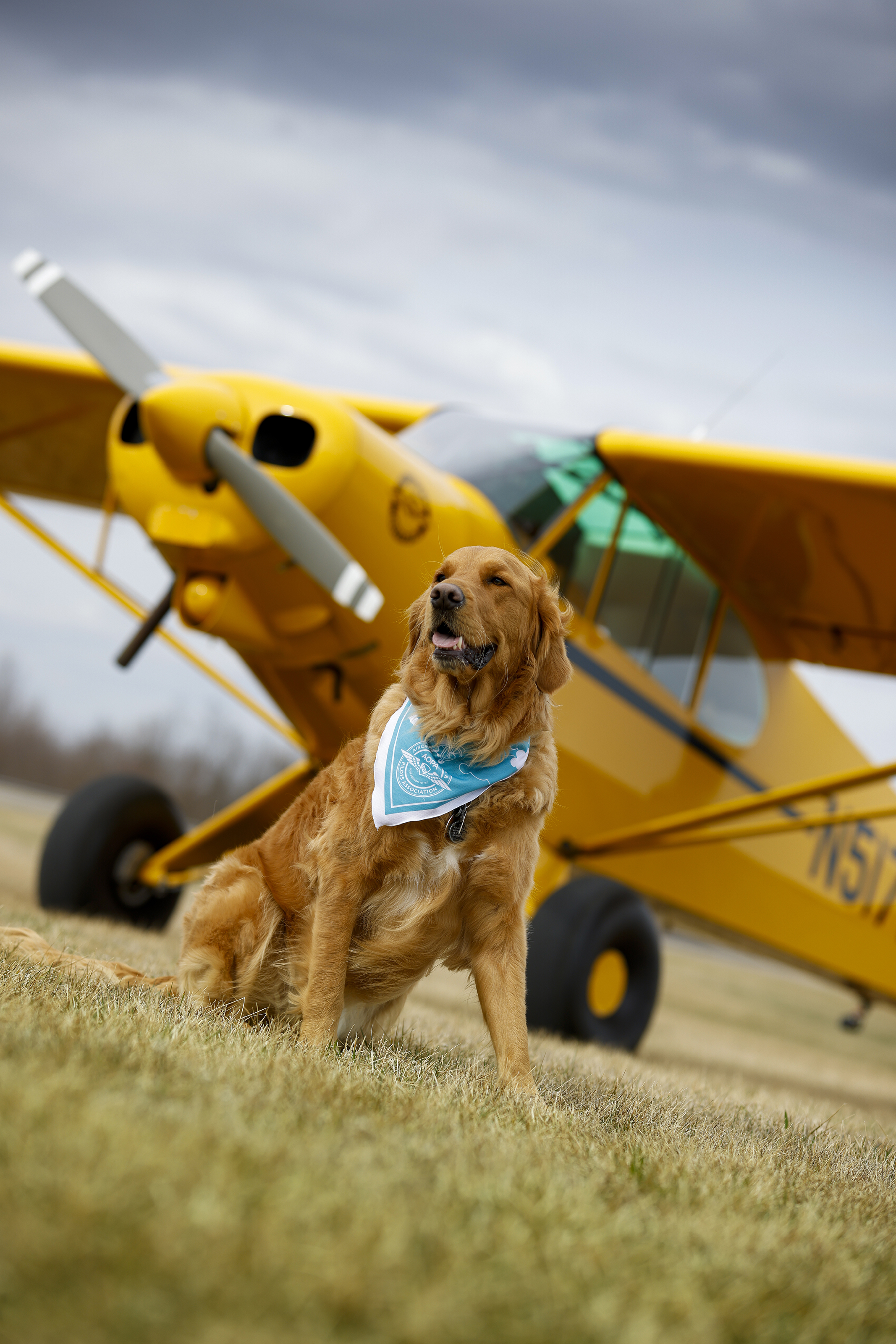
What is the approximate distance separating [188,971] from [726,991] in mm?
20961

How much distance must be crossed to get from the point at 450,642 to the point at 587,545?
379 centimetres

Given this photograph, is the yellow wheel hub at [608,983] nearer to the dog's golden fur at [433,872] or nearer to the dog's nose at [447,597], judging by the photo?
the dog's golden fur at [433,872]

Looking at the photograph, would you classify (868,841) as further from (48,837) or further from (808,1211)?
(808,1211)

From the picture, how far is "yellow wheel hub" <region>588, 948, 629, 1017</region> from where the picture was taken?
20.0 feet

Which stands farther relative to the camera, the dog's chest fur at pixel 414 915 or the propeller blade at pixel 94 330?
the propeller blade at pixel 94 330

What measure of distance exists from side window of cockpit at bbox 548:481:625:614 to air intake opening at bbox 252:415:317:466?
192cm

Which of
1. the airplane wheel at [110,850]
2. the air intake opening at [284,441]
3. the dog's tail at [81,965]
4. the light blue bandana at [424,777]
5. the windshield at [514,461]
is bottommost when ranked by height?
the airplane wheel at [110,850]

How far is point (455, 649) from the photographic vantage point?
2756mm

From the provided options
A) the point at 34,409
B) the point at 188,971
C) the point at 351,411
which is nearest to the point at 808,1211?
the point at 188,971

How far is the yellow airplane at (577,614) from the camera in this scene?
4770mm

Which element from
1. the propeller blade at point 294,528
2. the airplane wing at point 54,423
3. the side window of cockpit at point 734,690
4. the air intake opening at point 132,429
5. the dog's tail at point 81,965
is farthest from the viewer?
the airplane wing at point 54,423

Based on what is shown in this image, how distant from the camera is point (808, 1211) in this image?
2.00 m

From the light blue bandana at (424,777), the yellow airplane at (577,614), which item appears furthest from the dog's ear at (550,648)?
the yellow airplane at (577,614)

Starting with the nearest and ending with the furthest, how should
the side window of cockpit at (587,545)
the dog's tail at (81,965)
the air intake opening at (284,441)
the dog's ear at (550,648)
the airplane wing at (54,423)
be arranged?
1. the dog's ear at (550,648)
2. the dog's tail at (81,965)
3. the air intake opening at (284,441)
4. the side window of cockpit at (587,545)
5. the airplane wing at (54,423)
